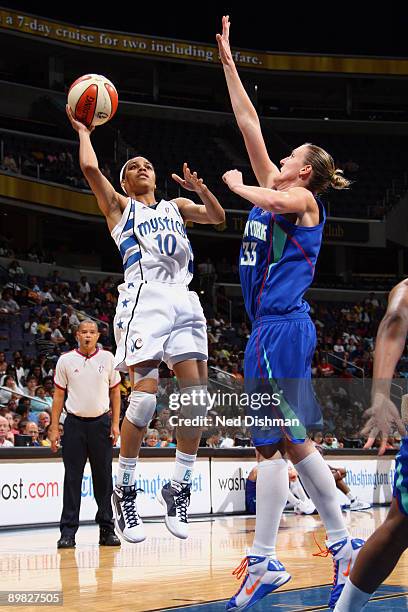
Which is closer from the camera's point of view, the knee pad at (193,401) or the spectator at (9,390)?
the knee pad at (193,401)

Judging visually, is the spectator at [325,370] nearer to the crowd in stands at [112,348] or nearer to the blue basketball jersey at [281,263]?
the crowd in stands at [112,348]

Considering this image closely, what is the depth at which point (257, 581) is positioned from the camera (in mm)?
5559

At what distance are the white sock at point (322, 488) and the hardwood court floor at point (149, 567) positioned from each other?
0.63 meters

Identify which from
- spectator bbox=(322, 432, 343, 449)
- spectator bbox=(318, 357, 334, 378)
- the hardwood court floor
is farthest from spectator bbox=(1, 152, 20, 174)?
the hardwood court floor

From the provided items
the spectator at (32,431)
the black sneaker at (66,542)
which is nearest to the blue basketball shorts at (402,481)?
the black sneaker at (66,542)

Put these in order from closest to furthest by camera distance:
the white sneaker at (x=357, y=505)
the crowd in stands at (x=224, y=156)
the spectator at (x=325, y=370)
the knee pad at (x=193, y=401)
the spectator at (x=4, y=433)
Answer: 1. the knee pad at (x=193, y=401)
2. the spectator at (x=4, y=433)
3. the white sneaker at (x=357, y=505)
4. the spectator at (x=325, y=370)
5. the crowd in stands at (x=224, y=156)

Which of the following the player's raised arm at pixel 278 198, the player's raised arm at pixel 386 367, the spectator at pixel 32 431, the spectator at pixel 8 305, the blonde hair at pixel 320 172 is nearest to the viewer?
the player's raised arm at pixel 386 367

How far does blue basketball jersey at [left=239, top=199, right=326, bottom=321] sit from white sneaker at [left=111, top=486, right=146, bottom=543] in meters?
1.61

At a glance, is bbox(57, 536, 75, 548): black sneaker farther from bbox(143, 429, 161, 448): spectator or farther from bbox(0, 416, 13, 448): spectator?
bbox(143, 429, 161, 448): spectator

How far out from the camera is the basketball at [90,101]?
6730 mm

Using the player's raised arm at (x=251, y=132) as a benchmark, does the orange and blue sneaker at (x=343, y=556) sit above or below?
below

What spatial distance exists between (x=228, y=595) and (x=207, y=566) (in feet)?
6.26

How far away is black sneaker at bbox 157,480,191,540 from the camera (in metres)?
6.31

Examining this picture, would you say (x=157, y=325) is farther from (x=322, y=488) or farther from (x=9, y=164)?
(x=9, y=164)
